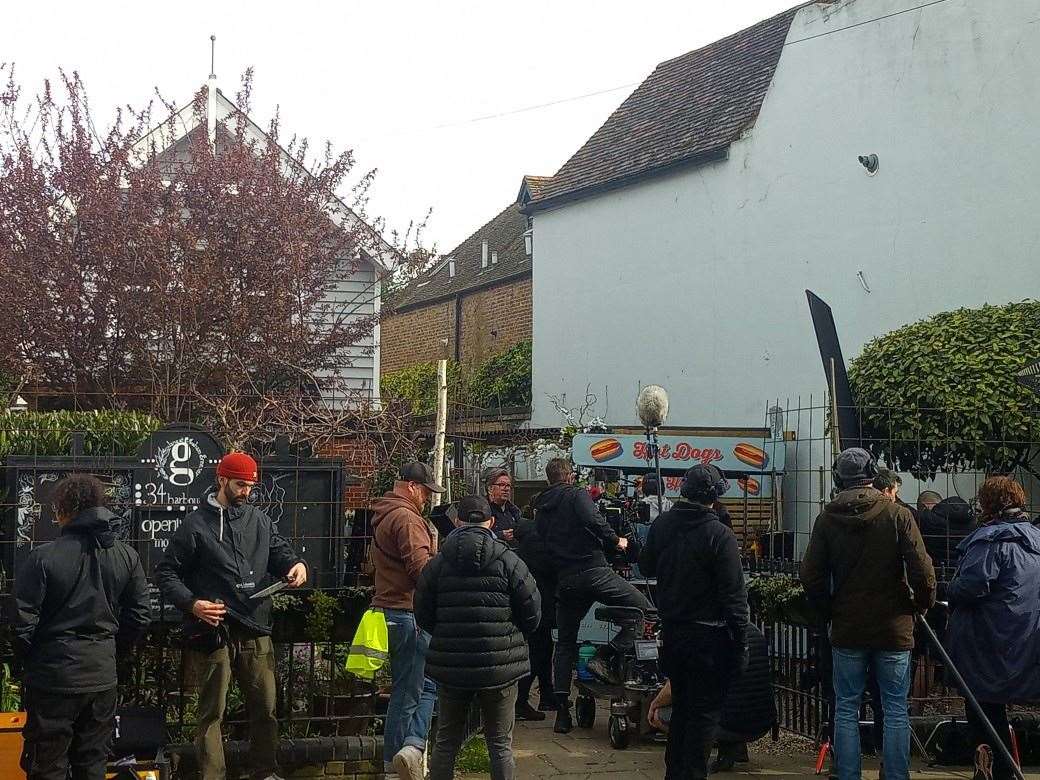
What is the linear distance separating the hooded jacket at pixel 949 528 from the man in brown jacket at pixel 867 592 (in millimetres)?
2322

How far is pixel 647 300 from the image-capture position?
19453 mm

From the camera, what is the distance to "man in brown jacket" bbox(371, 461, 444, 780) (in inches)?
255

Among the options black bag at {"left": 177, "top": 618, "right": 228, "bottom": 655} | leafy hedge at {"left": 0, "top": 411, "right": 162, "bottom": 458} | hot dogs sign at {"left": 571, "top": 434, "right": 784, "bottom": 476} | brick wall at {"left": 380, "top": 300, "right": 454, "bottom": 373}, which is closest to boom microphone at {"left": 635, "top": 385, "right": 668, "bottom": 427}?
hot dogs sign at {"left": 571, "top": 434, "right": 784, "bottom": 476}

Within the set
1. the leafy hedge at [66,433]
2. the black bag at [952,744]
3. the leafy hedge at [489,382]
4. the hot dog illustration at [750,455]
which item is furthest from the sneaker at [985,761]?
the leafy hedge at [489,382]

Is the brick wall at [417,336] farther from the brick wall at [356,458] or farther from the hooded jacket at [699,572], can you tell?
the hooded jacket at [699,572]

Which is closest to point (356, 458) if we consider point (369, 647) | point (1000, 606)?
point (369, 647)

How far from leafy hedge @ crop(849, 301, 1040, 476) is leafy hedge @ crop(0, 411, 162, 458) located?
20.9ft

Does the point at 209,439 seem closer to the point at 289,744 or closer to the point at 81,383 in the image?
the point at 289,744

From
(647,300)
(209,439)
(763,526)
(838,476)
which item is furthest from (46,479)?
(647,300)

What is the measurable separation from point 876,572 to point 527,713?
3.43 meters

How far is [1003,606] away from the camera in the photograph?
623 cm

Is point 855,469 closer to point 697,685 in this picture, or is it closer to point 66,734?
point 697,685

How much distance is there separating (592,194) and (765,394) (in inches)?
217

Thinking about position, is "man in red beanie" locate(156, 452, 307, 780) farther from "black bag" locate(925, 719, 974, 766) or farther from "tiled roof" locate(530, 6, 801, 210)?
"tiled roof" locate(530, 6, 801, 210)
